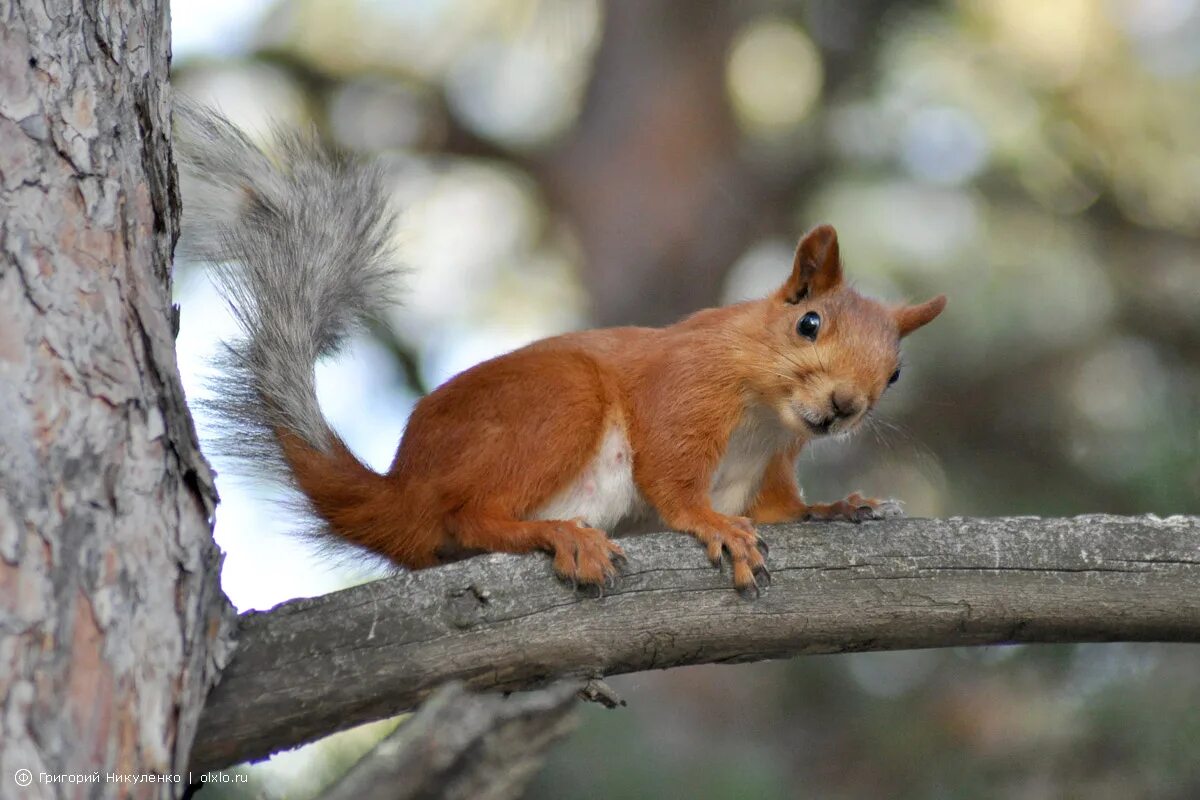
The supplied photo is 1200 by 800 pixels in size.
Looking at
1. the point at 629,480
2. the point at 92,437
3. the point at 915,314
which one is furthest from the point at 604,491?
the point at 92,437

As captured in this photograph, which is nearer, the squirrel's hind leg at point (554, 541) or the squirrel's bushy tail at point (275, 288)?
the squirrel's hind leg at point (554, 541)

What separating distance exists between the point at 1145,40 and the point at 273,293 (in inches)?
126

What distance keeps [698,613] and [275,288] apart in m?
0.88

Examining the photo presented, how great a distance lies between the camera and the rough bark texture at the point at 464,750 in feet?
3.88

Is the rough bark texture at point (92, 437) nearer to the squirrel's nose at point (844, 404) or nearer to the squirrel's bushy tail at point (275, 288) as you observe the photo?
the squirrel's bushy tail at point (275, 288)

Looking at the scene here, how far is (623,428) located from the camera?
2.23m

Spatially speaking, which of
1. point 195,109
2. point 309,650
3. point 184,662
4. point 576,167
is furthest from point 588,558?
point 576,167

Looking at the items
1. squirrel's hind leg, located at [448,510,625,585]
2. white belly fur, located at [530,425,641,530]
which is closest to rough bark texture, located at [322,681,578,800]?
squirrel's hind leg, located at [448,510,625,585]

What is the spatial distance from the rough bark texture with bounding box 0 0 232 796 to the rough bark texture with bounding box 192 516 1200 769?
4.5 inches

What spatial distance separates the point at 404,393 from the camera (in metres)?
4.11

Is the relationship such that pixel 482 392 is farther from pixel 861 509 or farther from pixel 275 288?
pixel 861 509

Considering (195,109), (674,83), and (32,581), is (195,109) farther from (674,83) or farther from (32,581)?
(674,83)

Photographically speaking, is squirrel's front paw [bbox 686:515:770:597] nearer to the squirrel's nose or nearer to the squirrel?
the squirrel

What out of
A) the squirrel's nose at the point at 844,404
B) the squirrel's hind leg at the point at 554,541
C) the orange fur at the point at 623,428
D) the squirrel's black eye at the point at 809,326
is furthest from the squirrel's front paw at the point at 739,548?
the squirrel's black eye at the point at 809,326
